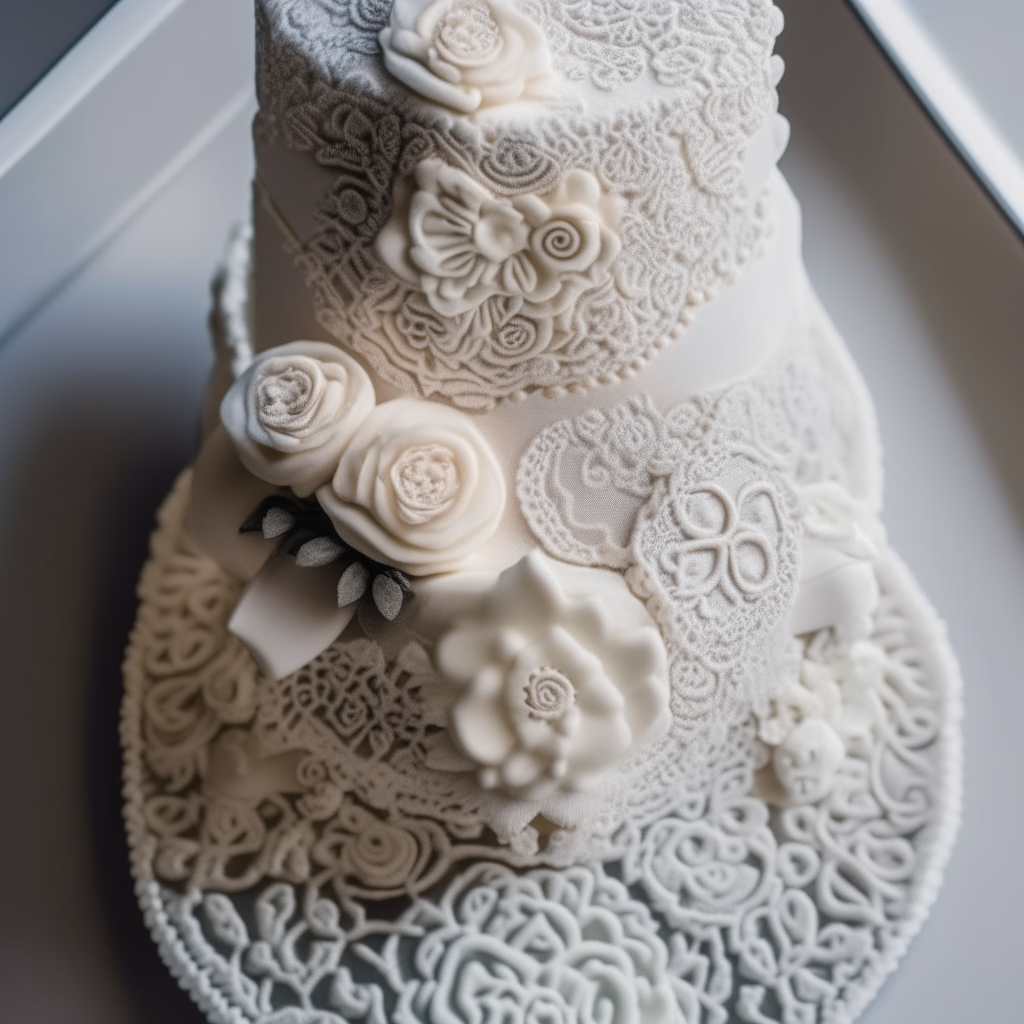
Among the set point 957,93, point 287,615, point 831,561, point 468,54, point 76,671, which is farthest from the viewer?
point 957,93

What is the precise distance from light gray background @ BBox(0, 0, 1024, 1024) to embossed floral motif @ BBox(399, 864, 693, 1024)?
249mm

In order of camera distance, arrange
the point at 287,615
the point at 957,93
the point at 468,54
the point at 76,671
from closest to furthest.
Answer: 1. the point at 468,54
2. the point at 287,615
3. the point at 76,671
4. the point at 957,93

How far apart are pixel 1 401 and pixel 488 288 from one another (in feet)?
3.07

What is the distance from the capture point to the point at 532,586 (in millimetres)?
965

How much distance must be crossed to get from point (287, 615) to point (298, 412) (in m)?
0.17

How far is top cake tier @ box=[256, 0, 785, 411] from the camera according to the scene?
3.01 ft

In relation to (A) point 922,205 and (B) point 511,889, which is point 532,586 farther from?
(A) point 922,205

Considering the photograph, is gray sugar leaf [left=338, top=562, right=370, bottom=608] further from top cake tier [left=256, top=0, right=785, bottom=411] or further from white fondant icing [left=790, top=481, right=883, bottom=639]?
white fondant icing [left=790, top=481, right=883, bottom=639]

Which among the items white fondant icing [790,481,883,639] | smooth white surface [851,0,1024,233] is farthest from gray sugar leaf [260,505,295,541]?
smooth white surface [851,0,1024,233]

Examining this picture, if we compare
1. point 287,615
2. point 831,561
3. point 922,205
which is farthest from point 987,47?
point 287,615

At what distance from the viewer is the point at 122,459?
1.60 metres

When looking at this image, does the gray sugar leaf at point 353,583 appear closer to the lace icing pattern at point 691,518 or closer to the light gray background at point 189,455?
the lace icing pattern at point 691,518

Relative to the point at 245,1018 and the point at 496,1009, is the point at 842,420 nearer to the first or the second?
the point at 496,1009

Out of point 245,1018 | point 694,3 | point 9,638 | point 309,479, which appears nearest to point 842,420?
point 694,3
